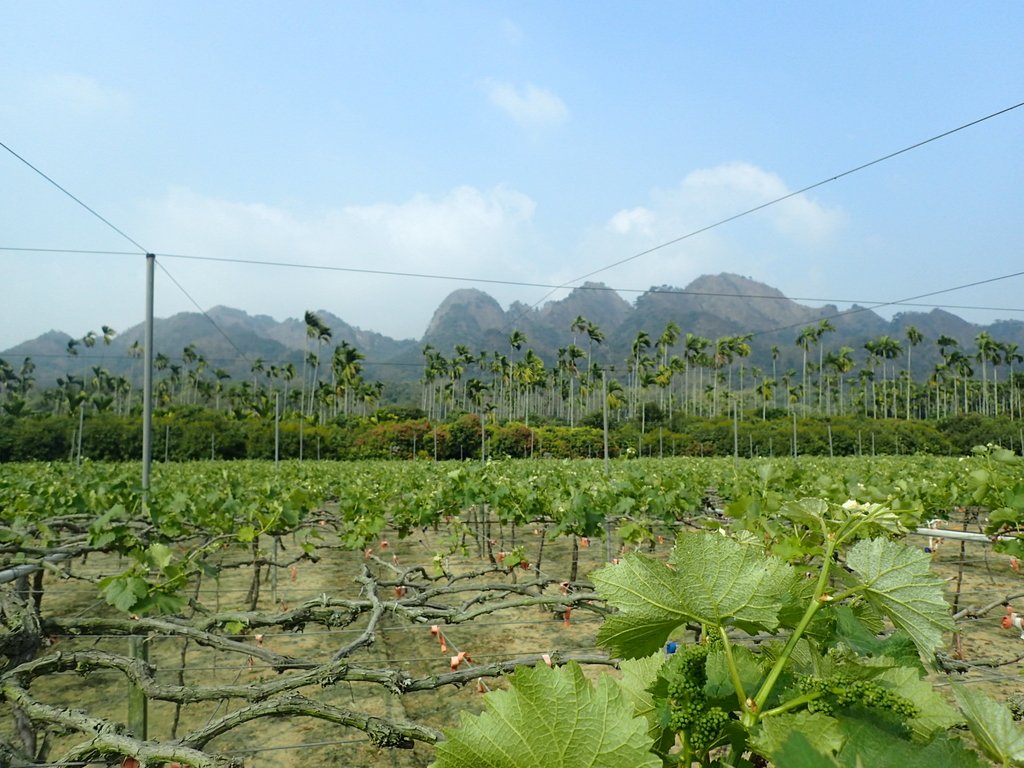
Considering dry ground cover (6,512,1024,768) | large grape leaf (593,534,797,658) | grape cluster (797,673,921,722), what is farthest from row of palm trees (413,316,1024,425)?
grape cluster (797,673,921,722)

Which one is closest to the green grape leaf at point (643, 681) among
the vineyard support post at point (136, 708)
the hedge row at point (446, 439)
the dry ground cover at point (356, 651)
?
the dry ground cover at point (356, 651)

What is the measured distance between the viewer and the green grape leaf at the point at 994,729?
1.87 feet

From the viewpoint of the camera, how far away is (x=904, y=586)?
715mm

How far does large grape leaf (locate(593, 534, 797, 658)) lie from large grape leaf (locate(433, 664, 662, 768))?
117mm

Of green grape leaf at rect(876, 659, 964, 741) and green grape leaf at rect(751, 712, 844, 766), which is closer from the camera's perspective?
green grape leaf at rect(751, 712, 844, 766)

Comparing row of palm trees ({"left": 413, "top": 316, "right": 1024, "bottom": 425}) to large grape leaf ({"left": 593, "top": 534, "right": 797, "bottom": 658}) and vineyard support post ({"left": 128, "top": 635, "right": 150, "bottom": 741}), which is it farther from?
large grape leaf ({"left": 593, "top": 534, "right": 797, "bottom": 658})

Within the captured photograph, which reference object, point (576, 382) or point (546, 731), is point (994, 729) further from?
point (576, 382)

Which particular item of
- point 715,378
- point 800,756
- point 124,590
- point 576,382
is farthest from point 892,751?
point 576,382

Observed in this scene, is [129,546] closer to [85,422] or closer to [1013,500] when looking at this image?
[1013,500]

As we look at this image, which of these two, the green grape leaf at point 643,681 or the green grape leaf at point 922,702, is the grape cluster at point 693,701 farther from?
the green grape leaf at point 922,702

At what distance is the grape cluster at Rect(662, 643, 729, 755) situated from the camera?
554mm

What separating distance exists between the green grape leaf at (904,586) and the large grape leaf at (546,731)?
37 centimetres

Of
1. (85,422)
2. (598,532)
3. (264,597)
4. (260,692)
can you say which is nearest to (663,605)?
(260,692)

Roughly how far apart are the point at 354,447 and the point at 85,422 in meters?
17.6
